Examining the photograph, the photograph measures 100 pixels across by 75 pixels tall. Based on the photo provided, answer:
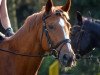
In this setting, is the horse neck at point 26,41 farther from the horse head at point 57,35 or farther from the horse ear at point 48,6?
the horse ear at point 48,6

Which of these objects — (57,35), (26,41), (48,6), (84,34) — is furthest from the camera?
(84,34)

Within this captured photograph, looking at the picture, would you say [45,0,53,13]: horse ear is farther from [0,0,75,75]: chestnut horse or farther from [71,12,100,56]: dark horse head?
[71,12,100,56]: dark horse head

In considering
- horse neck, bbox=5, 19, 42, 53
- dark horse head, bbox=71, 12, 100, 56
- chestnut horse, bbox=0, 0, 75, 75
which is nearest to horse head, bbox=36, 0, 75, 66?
chestnut horse, bbox=0, 0, 75, 75

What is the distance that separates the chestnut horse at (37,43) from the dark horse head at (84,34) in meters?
2.87

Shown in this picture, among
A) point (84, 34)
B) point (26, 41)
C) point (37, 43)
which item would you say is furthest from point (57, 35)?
point (84, 34)

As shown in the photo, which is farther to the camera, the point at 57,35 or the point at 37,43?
the point at 37,43

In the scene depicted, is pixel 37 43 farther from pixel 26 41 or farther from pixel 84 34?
pixel 84 34

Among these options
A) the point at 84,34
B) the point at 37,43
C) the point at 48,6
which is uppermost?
the point at 48,6

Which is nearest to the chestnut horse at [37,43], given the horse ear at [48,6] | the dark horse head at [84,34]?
the horse ear at [48,6]

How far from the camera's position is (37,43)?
21.9 feet

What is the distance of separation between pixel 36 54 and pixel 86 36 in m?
3.14

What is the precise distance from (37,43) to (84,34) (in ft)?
10.3

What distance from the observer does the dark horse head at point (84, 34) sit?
9.62 meters

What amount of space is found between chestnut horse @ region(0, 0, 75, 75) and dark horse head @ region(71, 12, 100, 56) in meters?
2.87
